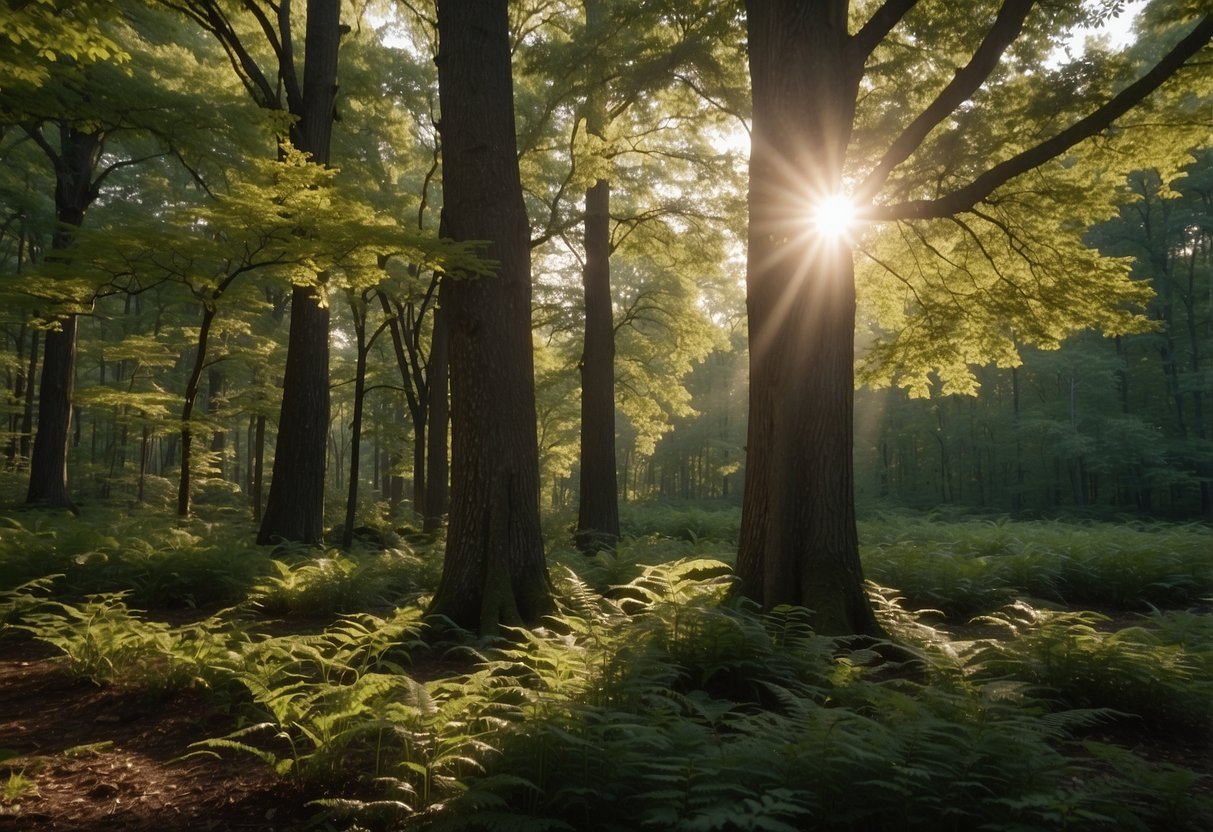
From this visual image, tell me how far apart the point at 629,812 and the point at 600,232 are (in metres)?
10.8

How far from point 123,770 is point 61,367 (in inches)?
501

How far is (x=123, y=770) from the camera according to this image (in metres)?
3.48

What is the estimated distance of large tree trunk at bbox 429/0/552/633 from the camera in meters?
5.67

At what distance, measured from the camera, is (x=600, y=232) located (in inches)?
483

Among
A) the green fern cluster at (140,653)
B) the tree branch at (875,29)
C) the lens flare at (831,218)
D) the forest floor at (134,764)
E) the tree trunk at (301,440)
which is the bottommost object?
the forest floor at (134,764)

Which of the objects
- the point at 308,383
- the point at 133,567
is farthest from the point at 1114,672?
the point at 308,383

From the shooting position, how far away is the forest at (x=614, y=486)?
115 inches

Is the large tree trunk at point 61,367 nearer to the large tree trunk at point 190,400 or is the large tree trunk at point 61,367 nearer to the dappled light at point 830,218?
the large tree trunk at point 190,400

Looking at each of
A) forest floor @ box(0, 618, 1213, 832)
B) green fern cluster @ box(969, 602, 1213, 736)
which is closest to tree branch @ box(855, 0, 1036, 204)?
green fern cluster @ box(969, 602, 1213, 736)

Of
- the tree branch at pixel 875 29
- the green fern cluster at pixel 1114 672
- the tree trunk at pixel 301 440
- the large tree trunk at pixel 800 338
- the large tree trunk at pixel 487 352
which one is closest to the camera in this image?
the green fern cluster at pixel 1114 672

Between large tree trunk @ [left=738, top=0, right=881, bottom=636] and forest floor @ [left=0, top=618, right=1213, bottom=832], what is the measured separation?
205 cm

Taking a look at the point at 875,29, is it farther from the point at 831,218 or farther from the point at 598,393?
the point at 598,393

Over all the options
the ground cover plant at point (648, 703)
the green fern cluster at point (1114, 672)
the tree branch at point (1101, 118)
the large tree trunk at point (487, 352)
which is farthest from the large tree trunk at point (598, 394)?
the green fern cluster at point (1114, 672)

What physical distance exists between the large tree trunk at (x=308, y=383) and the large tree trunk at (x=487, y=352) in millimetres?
4809
